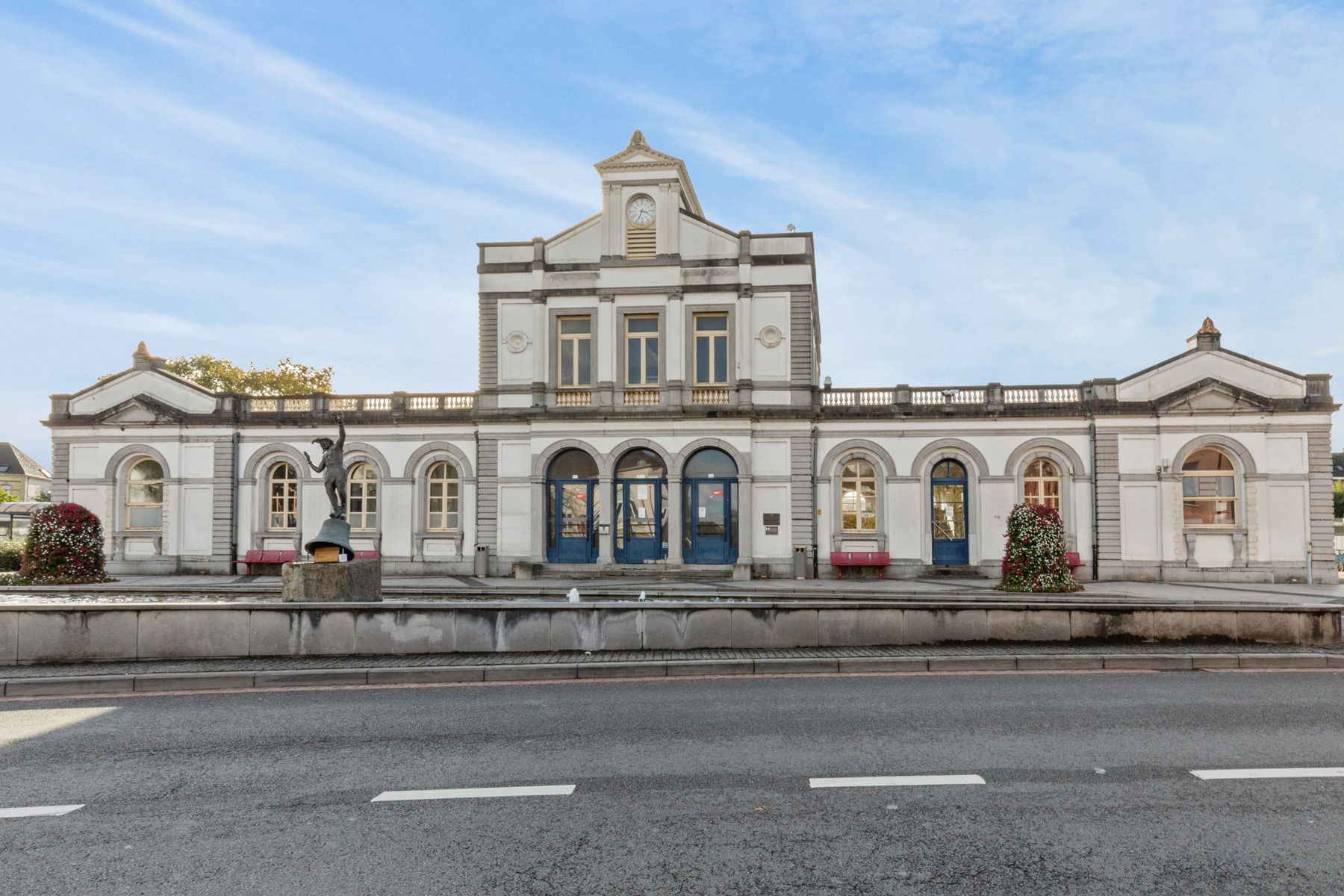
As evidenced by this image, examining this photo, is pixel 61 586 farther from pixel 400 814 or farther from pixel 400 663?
pixel 400 814

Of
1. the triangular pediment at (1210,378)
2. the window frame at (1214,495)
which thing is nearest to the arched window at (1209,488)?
the window frame at (1214,495)

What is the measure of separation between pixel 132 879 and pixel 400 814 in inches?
61.1

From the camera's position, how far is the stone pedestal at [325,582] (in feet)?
41.0

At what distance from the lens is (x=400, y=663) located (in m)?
10.6

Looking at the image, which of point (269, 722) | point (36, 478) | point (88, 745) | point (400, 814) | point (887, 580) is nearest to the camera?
point (400, 814)

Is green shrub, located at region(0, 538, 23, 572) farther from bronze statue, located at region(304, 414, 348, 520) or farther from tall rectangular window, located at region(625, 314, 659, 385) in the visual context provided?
tall rectangular window, located at region(625, 314, 659, 385)

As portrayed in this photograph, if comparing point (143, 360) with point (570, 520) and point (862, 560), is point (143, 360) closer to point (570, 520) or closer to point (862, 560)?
point (570, 520)

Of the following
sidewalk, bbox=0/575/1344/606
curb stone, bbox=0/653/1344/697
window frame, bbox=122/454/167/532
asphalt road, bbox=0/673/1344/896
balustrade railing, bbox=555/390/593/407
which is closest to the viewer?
asphalt road, bbox=0/673/1344/896

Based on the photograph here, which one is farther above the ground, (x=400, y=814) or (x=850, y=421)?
(x=850, y=421)

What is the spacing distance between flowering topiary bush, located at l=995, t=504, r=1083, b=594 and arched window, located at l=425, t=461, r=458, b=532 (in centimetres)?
1754

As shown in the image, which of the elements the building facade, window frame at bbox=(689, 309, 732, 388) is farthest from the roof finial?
window frame at bbox=(689, 309, 732, 388)

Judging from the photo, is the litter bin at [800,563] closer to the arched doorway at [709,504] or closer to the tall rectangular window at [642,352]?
the arched doorway at [709,504]

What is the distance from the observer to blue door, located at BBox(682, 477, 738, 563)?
1049 inches

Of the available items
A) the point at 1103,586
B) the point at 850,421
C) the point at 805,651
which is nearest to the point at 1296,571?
the point at 1103,586
